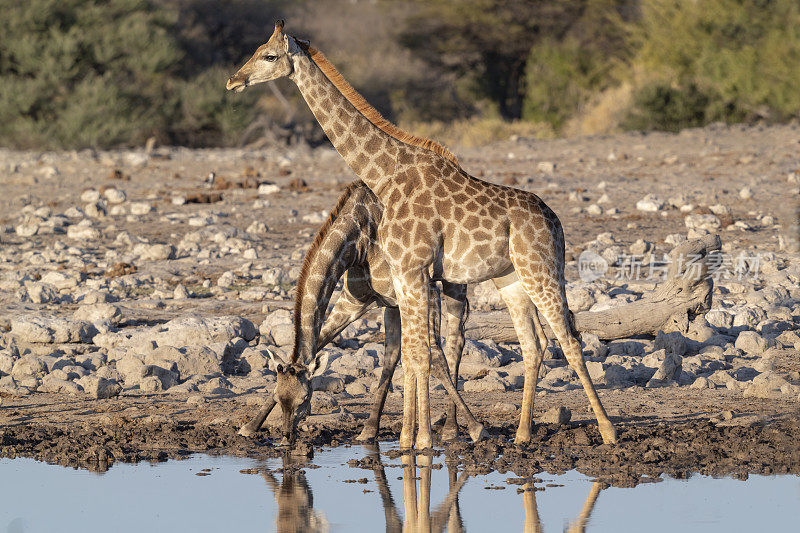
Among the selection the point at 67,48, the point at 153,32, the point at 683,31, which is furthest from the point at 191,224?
the point at 683,31

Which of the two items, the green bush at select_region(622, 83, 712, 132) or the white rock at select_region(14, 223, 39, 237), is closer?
the white rock at select_region(14, 223, 39, 237)

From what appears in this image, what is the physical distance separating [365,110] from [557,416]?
2.33 meters

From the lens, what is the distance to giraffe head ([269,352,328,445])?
6.93 metres

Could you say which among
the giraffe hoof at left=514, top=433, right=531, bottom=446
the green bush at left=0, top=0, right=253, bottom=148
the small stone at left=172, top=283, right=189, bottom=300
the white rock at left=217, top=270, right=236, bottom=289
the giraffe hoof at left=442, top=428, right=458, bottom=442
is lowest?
the giraffe hoof at left=514, top=433, right=531, bottom=446

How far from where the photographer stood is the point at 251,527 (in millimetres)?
5598

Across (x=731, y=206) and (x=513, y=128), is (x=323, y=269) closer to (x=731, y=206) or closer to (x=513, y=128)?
(x=731, y=206)

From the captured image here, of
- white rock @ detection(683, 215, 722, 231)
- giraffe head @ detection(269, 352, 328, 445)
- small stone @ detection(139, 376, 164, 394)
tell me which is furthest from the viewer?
white rock @ detection(683, 215, 722, 231)

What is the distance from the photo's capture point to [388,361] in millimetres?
7613

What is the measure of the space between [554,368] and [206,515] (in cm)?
393

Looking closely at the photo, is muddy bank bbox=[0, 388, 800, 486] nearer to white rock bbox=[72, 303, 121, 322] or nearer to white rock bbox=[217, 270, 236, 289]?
white rock bbox=[72, 303, 121, 322]

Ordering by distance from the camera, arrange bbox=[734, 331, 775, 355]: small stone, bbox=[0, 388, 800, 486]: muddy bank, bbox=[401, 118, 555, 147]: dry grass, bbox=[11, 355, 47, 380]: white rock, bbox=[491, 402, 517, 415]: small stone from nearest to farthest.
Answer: bbox=[0, 388, 800, 486]: muddy bank < bbox=[491, 402, 517, 415]: small stone < bbox=[11, 355, 47, 380]: white rock < bbox=[734, 331, 775, 355]: small stone < bbox=[401, 118, 555, 147]: dry grass

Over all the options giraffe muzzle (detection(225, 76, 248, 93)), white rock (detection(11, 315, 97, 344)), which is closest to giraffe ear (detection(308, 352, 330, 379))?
giraffe muzzle (detection(225, 76, 248, 93))

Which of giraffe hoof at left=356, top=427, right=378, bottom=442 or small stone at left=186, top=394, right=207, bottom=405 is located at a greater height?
small stone at left=186, top=394, right=207, bottom=405

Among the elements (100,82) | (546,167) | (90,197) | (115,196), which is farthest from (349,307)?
(100,82)
